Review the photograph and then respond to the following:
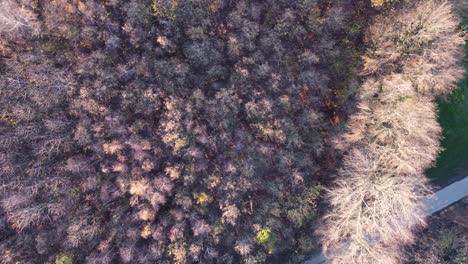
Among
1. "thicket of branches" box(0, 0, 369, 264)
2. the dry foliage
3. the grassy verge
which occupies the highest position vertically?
the dry foliage

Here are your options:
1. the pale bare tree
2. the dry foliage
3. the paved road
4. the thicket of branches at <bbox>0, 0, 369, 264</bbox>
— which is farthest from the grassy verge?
the pale bare tree

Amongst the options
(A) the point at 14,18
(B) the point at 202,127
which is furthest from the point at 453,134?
A: (A) the point at 14,18

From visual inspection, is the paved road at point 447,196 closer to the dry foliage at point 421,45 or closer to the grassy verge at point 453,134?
the grassy verge at point 453,134

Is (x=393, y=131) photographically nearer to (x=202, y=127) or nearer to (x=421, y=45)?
(x=421, y=45)

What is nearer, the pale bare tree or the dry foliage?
the pale bare tree

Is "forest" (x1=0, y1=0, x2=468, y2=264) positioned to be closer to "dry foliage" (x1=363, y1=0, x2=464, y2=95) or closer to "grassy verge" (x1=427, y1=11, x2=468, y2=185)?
"dry foliage" (x1=363, y1=0, x2=464, y2=95)

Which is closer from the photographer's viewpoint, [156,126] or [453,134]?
[156,126]

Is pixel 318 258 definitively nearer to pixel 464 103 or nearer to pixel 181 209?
pixel 181 209
